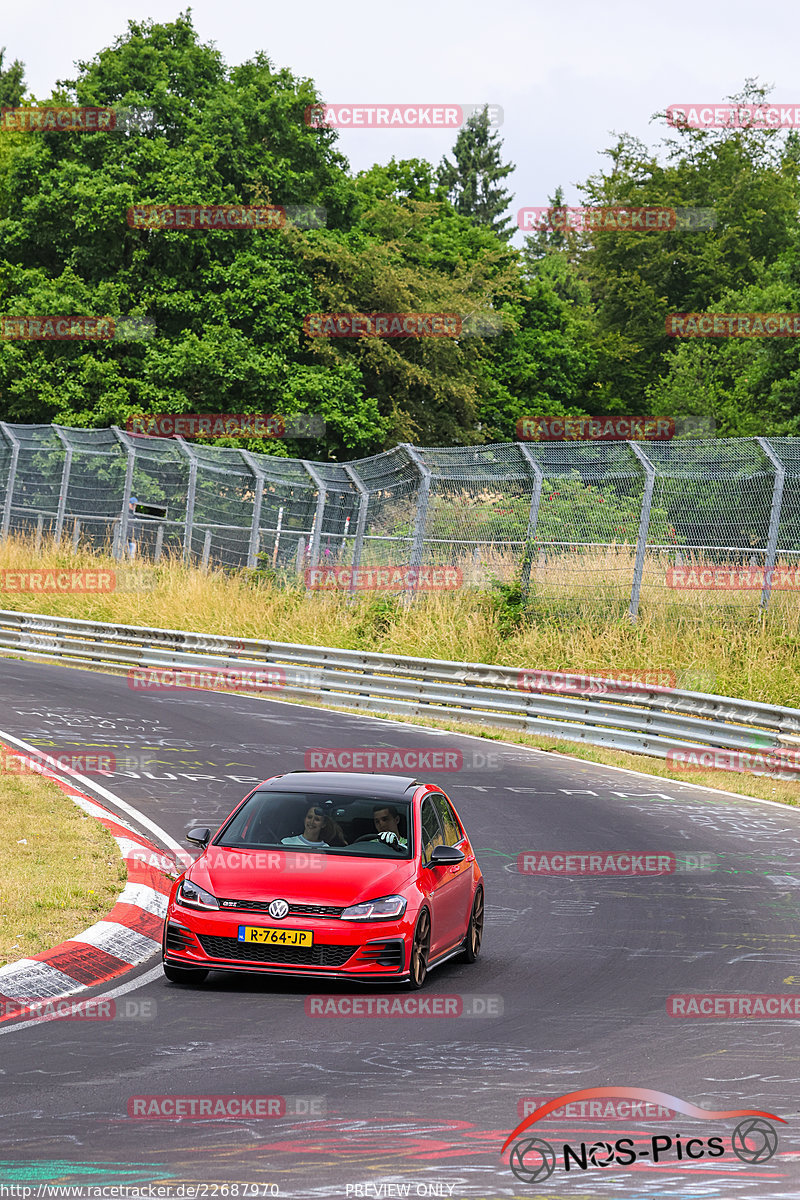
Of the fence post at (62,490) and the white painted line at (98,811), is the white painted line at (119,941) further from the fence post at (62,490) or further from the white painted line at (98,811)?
the fence post at (62,490)

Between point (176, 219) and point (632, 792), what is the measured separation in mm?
33111

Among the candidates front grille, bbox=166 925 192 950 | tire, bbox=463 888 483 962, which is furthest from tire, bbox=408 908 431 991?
front grille, bbox=166 925 192 950

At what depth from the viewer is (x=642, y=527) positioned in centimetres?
2375

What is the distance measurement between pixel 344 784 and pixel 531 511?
15.9 m

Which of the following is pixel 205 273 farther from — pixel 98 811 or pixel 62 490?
pixel 98 811

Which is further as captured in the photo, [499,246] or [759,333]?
[499,246]

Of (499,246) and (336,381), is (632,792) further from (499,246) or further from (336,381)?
(499,246)

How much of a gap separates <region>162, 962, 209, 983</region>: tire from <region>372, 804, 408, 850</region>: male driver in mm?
1413

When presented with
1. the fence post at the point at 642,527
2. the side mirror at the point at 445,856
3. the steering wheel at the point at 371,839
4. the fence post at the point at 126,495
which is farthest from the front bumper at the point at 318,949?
the fence post at the point at 126,495

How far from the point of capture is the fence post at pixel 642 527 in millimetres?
23734

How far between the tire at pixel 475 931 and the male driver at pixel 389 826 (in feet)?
2.63

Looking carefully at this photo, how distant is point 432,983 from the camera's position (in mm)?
9594

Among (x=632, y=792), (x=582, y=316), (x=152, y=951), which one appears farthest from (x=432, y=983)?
(x=582, y=316)

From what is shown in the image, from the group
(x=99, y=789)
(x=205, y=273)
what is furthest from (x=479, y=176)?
(x=99, y=789)
